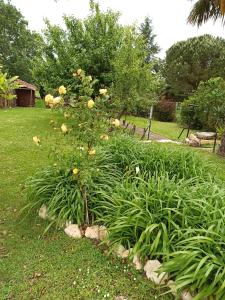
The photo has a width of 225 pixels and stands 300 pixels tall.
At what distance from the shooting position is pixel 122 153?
14.0 feet

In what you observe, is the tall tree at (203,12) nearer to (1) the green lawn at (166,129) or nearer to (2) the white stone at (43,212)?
(1) the green lawn at (166,129)

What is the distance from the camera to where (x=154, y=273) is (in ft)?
7.63

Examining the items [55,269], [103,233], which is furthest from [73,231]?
[55,269]

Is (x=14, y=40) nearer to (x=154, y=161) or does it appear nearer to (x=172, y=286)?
(x=154, y=161)

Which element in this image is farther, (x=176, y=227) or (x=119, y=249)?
(x=119, y=249)

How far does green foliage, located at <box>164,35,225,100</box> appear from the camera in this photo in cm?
2483

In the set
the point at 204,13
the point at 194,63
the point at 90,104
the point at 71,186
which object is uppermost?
the point at 194,63

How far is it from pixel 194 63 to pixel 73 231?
25.4 m

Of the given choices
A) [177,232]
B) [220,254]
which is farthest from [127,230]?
[220,254]

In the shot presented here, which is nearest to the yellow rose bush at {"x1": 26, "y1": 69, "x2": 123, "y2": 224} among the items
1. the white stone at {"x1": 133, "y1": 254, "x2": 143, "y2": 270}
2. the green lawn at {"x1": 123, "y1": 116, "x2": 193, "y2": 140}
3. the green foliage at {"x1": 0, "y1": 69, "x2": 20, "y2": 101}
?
the green foliage at {"x1": 0, "y1": 69, "x2": 20, "y2": 101}

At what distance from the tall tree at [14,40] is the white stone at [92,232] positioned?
29444 millimetres

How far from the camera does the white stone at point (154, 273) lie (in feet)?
7.41

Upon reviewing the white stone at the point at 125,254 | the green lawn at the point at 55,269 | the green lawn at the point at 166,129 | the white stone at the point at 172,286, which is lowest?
the green lawn at the point at 166,129

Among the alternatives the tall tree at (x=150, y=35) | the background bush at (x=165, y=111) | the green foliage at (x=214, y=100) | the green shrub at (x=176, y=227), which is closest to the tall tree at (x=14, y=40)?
the tall tree at (x=150, y=35)
